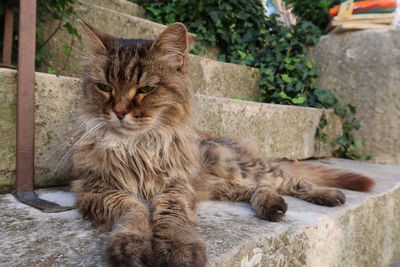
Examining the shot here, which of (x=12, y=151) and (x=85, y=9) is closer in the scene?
(x=12, y=151)

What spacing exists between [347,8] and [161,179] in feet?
12.1

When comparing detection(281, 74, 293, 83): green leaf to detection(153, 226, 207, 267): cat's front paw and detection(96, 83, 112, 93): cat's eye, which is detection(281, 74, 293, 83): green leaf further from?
detection(153, 226, 207, 267): cat's front paw

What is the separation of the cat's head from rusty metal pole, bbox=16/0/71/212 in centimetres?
33

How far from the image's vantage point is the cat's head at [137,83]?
57.0 inches

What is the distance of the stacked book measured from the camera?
368cm

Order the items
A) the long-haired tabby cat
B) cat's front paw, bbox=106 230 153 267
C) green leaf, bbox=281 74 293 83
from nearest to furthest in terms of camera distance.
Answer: cat's front paw, bbox=106 230 153 267, the long-haired tabby cat, green leaf, bbox=281 74 293 83

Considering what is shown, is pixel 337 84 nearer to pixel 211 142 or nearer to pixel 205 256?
pixel 211 142

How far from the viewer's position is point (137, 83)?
4.84 feet

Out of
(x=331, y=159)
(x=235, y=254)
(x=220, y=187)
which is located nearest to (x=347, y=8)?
(x=331, y=159)

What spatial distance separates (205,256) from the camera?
3.24ft

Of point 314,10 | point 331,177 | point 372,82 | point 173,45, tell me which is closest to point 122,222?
point 173,45

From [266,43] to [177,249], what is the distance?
3.78 m

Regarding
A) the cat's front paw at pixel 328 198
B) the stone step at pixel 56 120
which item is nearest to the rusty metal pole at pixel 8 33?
the stone step at pixel 56 120

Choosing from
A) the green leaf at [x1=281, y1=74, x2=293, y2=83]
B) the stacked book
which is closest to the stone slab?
the stacked book
